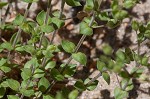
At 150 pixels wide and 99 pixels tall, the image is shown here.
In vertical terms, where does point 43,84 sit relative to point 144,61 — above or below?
below

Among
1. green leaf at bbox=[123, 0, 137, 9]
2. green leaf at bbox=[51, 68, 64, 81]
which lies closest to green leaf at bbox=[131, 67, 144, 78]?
green leaf at bbox=[123, 0, 137, 9]

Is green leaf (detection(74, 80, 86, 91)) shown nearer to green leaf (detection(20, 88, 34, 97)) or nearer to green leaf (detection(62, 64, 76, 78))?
green leaf (detection(62, 64, 76, 78))

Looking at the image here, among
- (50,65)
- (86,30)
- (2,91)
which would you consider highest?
(86,30)

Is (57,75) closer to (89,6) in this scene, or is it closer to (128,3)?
(89,6)

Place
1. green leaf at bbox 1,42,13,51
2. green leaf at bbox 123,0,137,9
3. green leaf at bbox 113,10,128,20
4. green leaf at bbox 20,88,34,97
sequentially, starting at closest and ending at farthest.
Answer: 1. green leaf at bbox 113,10,128,20
2. green leaf at bbox 123,0,137,9
3. green leaf at bbox 20,88,34,97
4. green leaf at bbox 1,42,13,51

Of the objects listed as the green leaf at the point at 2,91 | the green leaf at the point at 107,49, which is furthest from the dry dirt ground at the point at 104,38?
the green leaf at the point at 107,49

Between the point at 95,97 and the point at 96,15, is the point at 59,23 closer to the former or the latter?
the point at 96,15

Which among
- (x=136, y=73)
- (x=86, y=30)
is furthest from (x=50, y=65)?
(x=136, y=73)

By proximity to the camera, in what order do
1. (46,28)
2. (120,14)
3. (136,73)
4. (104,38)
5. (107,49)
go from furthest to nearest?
(104,38) → (46,28) → (136,73) → (120,14) → (107,49)

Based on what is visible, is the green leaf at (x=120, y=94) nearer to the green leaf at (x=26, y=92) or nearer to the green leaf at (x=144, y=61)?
the green leaf at (x=144, y=61)

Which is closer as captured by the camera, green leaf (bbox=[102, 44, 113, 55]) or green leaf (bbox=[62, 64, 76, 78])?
green leaf (bbox=[102, 44, 113, 55])

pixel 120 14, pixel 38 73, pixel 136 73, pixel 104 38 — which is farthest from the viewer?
pixel 104 38

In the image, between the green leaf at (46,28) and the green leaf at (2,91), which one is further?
the green leaf at (2,91)
